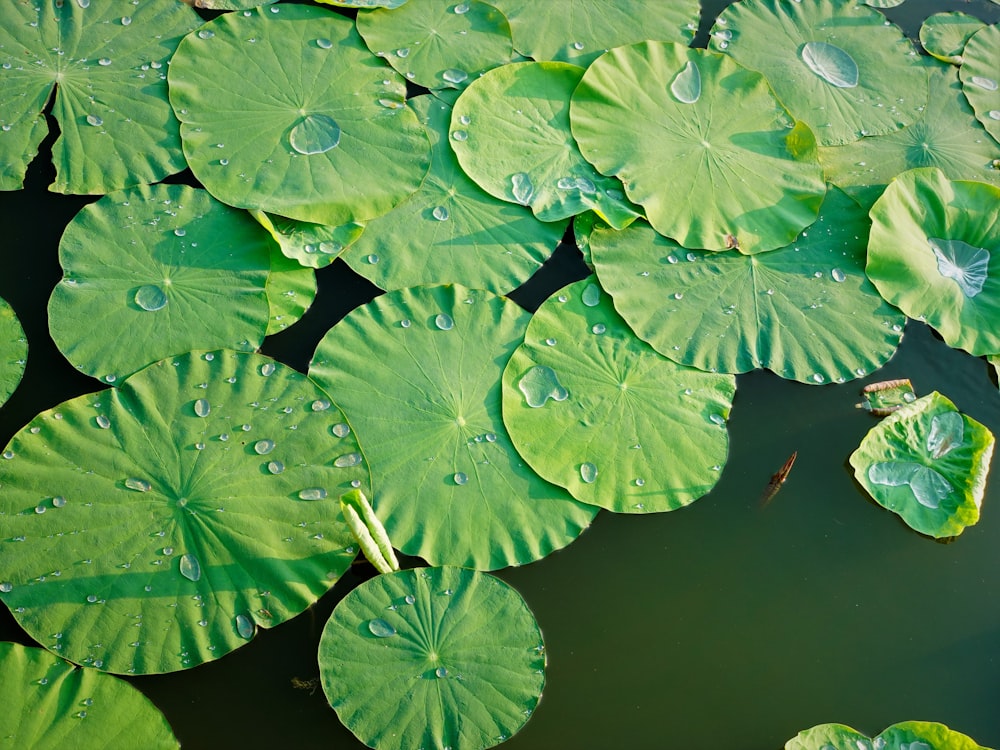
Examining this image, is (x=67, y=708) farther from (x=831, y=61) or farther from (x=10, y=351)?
(x=831, y=61)

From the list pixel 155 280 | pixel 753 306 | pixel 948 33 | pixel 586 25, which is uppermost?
pixel 948 33

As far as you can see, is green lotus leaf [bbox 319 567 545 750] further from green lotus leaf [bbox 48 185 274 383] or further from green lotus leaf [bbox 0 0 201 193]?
green lotus leaf [bbox 0 0 201 193]

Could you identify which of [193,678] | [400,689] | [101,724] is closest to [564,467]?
[400,689]

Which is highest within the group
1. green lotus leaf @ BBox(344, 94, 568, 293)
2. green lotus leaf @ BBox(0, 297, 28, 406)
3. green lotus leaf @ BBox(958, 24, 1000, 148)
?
green lotus leaf @ BBox(958, 24, 1000, 148)

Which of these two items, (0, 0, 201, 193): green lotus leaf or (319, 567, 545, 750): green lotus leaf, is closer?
(319, 567, 545, 750): green lotus leaf

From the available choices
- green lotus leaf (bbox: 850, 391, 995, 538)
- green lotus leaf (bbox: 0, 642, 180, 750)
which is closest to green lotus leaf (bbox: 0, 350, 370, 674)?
green lotus leaf (bbox: 0, 642, 180, 750)

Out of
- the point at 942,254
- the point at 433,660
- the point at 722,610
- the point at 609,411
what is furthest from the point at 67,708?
the point at 942,254
